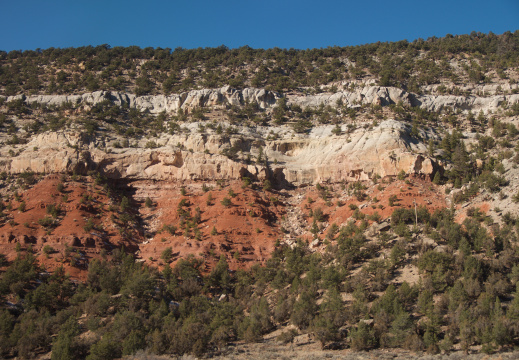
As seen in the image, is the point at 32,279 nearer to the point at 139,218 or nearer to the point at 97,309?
the point at 97,309

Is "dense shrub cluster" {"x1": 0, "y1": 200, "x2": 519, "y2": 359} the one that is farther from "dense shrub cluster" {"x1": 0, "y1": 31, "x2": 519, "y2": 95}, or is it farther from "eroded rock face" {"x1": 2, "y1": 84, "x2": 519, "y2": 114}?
"dense shrub cluster" {"x1": 0, "y1": 31, "x2": 519, "y2": 95}

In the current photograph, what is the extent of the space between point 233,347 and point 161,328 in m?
4.16

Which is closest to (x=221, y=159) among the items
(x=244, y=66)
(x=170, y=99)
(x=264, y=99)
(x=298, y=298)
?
(x=264, y=99)

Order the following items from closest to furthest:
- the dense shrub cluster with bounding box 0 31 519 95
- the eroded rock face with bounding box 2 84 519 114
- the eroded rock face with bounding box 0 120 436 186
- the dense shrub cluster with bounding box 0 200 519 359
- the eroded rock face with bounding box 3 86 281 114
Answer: the dense shrub cluster with bounding box 0 200 519 359 < the eroded rock face with bounding box 0 120 436 186 < the eroded rock face with bounding box 2 84 519 114 < the eroded rock face with bounding box 3 86 281 114 < the dense shrub cluster with bounding box 0 31 519 95

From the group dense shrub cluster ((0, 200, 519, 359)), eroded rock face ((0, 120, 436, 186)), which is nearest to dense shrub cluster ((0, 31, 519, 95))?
eroded rock face ((0, 120, 436, 186))

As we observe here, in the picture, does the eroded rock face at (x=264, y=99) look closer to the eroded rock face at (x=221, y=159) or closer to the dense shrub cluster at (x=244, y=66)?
the dense shrub cluster at (x=244, y=66)

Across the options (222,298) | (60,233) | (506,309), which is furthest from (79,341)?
(506,309)

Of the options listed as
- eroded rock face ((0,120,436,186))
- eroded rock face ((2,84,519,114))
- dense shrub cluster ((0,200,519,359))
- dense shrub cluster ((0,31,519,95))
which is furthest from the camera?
dense shrub cluster ((0,31,519,95))

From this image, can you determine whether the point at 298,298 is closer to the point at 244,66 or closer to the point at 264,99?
the point at 264,99

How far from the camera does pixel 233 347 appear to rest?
66.8 ft

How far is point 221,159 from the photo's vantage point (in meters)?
39.1

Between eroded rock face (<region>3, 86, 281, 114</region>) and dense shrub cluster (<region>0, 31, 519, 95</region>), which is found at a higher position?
dense shrub cluster (<region>0, 31, 519, 95</region>)

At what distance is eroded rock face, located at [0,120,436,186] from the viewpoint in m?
37.1

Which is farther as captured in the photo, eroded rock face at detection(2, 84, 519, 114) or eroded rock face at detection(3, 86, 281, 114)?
eroded rock face at detection(3, 86, 281, 114)
